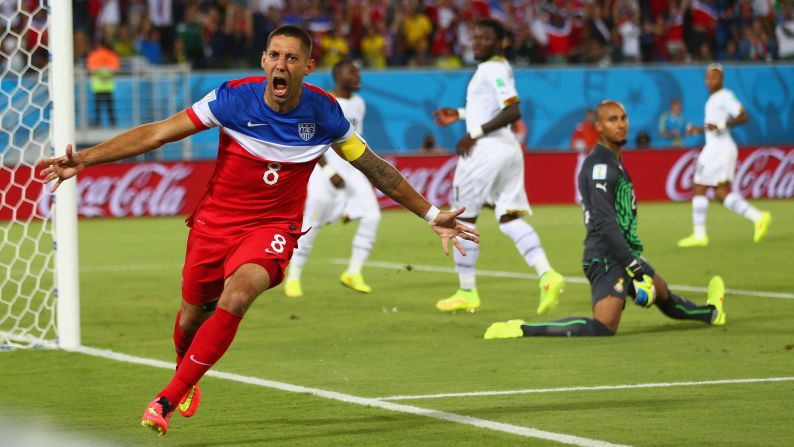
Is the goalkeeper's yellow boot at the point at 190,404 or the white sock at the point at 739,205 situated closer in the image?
the goalkeeper's yellow boot at the point at 190,404

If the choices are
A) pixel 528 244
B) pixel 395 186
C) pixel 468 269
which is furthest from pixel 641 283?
pixel 395 186

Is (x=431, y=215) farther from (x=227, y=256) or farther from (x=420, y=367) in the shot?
(x=420, y=367)

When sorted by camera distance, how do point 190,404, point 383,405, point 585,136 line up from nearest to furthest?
1. point 190,404
2. point 383,405
3. point 585,136

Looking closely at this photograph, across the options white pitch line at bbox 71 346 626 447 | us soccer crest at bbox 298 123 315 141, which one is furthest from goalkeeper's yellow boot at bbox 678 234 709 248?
us soccer crest at bbox 298 123 315 141

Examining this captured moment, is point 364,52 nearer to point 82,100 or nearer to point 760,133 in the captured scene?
point 82,100

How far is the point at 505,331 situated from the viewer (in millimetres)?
10055

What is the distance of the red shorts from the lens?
6.59 metres

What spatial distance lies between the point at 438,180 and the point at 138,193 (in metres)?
5.65

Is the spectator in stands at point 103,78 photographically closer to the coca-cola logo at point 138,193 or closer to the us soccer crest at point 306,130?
the coca-cola logo at point 138,193

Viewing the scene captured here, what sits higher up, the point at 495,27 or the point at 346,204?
the point at 495,27

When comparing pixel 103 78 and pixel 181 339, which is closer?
pixel 181 339

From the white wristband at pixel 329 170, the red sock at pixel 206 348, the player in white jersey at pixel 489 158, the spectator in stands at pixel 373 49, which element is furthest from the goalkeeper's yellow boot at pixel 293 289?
the spectator in stands at pixel 373 49

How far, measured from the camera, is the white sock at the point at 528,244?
1173 cm

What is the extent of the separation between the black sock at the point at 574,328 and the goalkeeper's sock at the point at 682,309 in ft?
1.98
